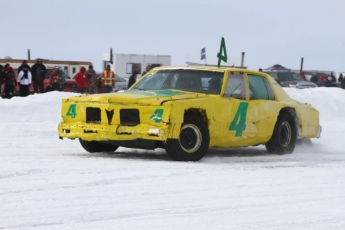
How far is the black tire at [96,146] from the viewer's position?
12414 millimetres

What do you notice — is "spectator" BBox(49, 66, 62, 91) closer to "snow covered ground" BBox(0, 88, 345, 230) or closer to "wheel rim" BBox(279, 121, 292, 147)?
"snow covered ground" BBox(0, 88, 345, 230)

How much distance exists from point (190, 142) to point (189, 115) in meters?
0.35

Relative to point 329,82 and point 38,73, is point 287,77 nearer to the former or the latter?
point 329,82

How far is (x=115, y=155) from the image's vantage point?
39.8 ft

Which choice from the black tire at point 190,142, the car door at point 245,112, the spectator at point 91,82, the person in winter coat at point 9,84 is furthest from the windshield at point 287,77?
the black tire at point 190,142

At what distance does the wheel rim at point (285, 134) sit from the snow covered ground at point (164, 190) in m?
0.25

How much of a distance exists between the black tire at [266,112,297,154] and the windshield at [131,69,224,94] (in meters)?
1.38

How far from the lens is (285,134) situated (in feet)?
44.2

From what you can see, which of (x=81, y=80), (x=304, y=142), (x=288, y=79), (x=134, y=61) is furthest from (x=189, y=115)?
(x=134, y=61)

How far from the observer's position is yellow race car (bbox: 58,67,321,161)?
36.7ft

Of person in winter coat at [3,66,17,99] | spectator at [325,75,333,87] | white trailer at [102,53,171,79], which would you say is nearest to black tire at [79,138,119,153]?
person in winter coat at [3,66,17,99]

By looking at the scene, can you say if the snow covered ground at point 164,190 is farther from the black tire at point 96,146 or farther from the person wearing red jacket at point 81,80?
the person wearing red jacket at point 81,80

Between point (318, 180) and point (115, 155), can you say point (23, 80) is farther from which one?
point (318, 180)

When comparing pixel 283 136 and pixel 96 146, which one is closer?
pixel 96 146
